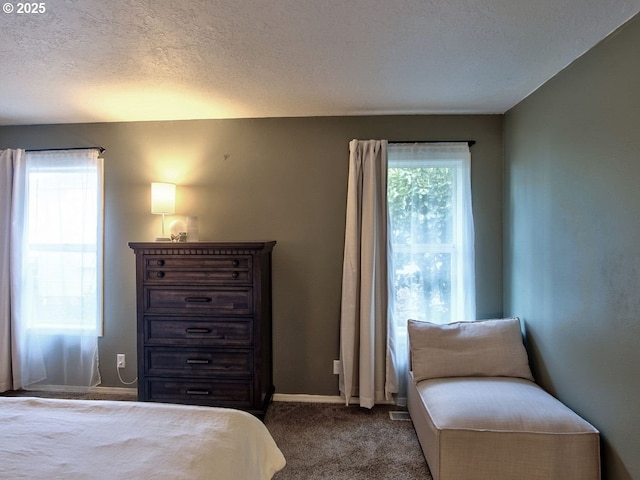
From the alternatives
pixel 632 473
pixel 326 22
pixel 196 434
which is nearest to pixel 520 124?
pixel 326 22

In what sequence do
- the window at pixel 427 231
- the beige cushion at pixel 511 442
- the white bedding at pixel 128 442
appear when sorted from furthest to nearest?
the window at pixel 427 231
the beige cushion at pixel 511 442
the white bedding at pixel 128 442

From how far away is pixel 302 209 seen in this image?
290cm

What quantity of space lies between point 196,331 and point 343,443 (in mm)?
1260

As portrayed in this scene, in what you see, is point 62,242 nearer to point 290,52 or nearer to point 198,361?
point 198,361

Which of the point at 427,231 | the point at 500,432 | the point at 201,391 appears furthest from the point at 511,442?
the point at 201,391

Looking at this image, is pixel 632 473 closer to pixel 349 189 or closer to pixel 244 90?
pixel 349 189

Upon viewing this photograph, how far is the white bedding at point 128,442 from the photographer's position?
109 centimetres

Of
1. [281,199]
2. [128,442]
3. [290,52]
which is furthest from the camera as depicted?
[281,199]

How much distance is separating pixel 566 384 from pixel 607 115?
1488mm

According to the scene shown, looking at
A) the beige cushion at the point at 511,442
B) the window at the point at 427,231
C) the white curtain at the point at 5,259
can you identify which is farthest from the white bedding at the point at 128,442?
the white curtain at the point at 5,259

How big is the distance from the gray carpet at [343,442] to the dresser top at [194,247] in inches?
50.4

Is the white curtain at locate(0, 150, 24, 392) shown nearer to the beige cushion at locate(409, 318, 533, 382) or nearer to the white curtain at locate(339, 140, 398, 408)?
the white curtain at locate(339, 140, 398, 408)

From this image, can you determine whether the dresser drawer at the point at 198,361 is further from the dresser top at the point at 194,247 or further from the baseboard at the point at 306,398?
the dresser top at the point at 194,247

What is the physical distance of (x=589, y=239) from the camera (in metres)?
1.83
